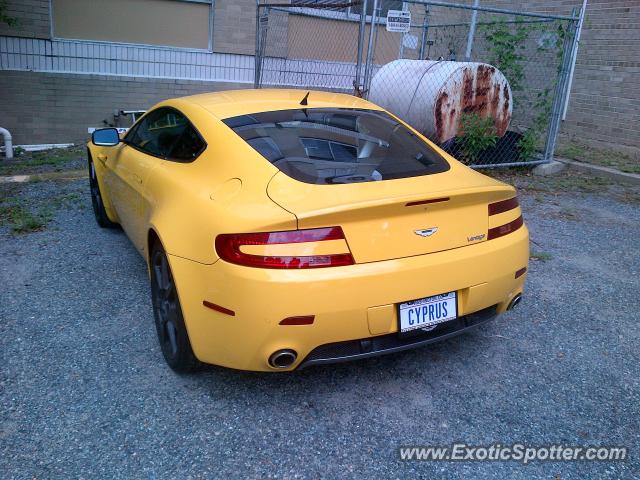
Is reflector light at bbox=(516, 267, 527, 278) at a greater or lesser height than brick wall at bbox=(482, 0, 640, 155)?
lesser

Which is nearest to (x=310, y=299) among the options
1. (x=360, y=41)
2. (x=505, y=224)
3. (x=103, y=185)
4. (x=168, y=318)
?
(x=168, y=318)

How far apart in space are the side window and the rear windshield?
11.9 inches

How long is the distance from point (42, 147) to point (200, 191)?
6995 mm

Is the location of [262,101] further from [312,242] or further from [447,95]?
[447,95]

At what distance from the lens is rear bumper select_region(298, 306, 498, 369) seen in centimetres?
259

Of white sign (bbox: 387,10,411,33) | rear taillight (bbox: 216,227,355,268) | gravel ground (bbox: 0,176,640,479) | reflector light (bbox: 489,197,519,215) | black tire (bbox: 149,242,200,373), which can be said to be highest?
white sign (bbox: 387,10,411,33)

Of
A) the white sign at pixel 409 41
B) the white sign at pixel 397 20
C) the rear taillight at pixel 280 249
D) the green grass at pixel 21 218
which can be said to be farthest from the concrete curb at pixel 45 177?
the white sign at pixel 409 41

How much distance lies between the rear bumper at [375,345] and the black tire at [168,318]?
A: 2.08ft

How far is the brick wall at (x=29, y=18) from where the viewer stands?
8055 millimetres

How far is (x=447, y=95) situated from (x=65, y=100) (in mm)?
5685

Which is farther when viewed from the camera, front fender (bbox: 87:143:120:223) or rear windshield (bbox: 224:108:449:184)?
front fender (bbox: 87:143:120:223)

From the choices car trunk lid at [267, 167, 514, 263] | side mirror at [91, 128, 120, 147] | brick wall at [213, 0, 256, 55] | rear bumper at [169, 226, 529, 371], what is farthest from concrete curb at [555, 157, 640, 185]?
side mirror at [91, 128, 120, 147]

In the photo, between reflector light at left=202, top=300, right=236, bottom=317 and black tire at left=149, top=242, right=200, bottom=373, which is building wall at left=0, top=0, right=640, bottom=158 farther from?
reflector light at left=202, top=300, right=236, bottom=317

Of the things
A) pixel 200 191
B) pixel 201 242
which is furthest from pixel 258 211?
pixel 200 191
